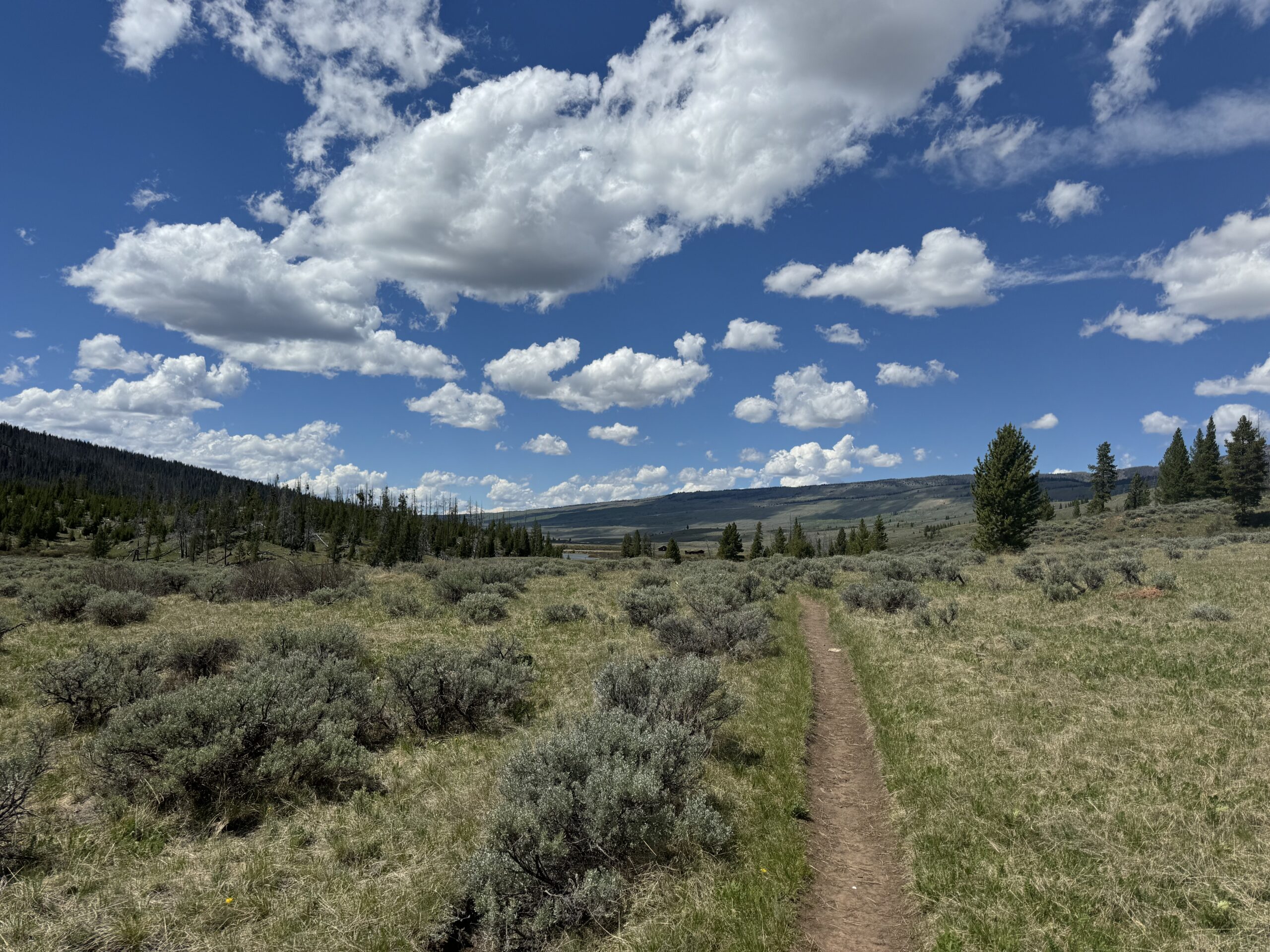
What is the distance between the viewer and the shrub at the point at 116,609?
19125 millimetres

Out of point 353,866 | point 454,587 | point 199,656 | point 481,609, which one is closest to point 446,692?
point 353,866

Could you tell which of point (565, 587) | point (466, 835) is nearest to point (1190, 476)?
point (565, 587)

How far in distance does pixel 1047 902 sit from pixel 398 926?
614 cm

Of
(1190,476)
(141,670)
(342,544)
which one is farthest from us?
(342,544)

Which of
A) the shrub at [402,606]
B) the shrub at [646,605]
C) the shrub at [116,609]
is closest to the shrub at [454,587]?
the shrub at [402,606]

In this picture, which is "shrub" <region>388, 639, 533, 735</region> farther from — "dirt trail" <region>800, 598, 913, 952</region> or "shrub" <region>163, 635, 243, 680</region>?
"dirt trail" <region>800, 598, 913, 952</region>

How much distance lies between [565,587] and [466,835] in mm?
26839

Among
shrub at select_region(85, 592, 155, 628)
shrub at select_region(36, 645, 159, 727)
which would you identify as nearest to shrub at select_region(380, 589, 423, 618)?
shrub at select_region(85, 592, 155, 628)

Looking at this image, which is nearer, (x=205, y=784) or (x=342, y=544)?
(x=205, y=784)

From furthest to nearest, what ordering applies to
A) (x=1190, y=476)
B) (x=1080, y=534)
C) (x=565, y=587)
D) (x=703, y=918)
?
(x=1190, y=476)
(x=1080, y=534)
(x=565, y=587)
(x=703, y=918)

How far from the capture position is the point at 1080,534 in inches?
2813

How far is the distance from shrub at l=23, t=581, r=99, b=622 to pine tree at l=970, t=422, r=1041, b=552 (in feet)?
188

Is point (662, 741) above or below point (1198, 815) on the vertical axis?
above

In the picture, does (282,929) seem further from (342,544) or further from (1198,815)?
(342,544)
